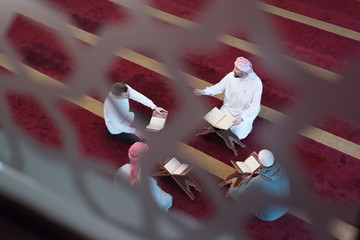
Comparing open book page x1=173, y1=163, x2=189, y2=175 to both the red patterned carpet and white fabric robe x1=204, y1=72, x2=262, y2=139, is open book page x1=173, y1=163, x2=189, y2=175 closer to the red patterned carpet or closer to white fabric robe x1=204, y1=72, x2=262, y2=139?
the red patterned carpet

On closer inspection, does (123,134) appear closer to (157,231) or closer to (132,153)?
(132,153)

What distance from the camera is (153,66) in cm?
336

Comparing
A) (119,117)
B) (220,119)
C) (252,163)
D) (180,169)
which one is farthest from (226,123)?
(119,117)

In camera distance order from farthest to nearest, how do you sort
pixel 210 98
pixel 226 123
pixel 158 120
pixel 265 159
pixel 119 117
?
pixel 210 98 < pixel 226 123 < pixel 119 117 < pixel 158 120 < pixel 265 159

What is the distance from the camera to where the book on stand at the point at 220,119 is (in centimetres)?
262

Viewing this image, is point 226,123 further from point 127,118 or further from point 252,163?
point 127,118

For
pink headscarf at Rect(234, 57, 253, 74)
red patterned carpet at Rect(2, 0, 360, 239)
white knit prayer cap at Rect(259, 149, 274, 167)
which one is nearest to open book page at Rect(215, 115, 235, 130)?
red patterned carpet at Rect(2, 0, 360, 239)

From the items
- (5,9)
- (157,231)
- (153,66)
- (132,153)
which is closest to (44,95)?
(5,9)

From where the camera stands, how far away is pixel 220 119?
2.66 meters

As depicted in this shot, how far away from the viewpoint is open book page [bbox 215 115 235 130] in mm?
2623

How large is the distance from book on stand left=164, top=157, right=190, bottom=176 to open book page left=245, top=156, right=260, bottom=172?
0.39 meters

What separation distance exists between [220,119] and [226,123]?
51mm

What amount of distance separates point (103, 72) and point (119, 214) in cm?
22

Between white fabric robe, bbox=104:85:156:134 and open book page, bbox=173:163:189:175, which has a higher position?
white fabric robe, bbox=104:85:156:134
